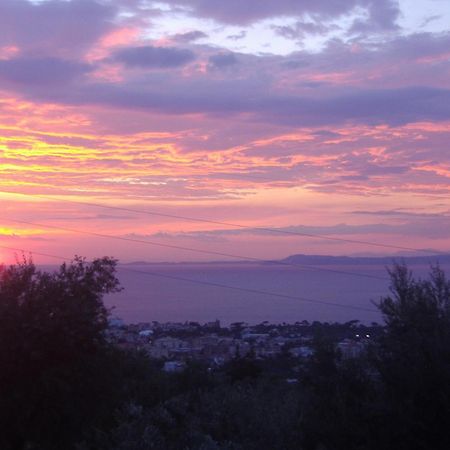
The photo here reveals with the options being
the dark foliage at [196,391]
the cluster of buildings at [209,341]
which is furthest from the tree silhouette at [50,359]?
the cluster of buildings at [209,341]

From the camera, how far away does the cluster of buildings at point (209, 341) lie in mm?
24094

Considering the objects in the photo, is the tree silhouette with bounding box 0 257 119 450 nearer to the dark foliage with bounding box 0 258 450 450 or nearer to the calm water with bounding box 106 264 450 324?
the dark foliage with bounding box 0 258 450 450

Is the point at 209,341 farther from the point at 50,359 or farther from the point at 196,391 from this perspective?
the point at 196,391

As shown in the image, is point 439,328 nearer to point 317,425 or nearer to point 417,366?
point 417,366

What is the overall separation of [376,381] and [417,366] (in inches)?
38.7

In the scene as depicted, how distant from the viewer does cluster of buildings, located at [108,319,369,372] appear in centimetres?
2409

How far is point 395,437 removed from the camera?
433 inches

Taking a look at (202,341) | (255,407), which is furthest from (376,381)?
(202,341)

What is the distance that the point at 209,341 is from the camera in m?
34.9

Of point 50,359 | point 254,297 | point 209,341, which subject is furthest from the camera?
point 254,297

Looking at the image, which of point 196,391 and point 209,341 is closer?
point 196,391

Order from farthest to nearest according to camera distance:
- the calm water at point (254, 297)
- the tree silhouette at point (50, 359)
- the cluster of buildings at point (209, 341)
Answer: the calm water at point (254, 297) < the cluster of buildings at point (209, 341) < the tree silhouette at point (50, 359)

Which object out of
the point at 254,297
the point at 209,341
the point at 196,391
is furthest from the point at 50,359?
the point at 254,297

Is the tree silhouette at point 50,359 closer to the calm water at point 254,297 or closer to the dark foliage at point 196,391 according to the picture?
the dark foliage at point 196,391
